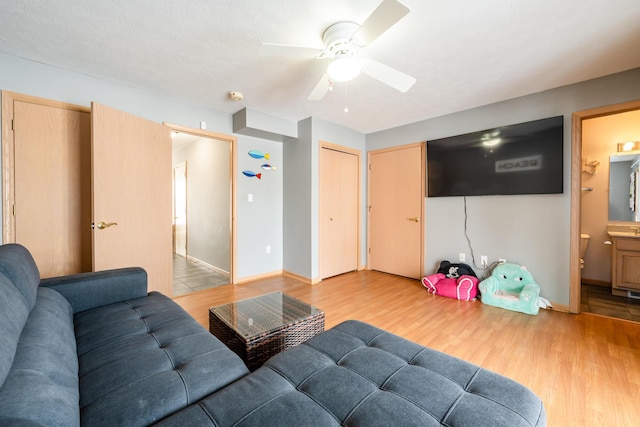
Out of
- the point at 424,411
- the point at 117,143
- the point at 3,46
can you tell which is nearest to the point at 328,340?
the point at 424,411

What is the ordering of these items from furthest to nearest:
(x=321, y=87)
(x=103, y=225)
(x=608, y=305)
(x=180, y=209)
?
(x=180, y=209) < (x=608, y=305) < (x=103, y=225) < (x=321, y=87)

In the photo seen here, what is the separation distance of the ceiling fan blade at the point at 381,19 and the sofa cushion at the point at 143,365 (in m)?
1.81

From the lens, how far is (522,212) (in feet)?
9.57

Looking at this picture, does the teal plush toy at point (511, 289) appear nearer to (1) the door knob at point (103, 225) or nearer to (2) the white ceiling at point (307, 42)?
(2) the white ceiling at point (307, 42)

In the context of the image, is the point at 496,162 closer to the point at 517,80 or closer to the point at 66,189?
the point at 517,80

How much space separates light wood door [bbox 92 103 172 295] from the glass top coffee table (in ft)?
4.42

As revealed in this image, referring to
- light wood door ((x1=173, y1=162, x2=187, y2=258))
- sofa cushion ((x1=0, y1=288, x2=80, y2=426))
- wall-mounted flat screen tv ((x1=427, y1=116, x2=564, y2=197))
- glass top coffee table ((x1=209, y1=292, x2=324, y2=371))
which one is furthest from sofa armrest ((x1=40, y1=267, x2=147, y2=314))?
light wood door ((x1=173, y1=162, x2=187, y2=258))

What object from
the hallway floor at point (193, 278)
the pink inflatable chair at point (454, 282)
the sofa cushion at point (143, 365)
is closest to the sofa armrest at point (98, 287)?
the sofa cushion at point (143, 365)

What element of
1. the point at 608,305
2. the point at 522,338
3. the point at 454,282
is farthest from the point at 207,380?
the point at 608,305

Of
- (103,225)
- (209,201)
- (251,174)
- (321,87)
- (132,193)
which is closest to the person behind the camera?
(321,87)

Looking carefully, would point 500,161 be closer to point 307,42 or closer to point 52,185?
point 307,42

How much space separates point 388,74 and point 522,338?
2354 mm

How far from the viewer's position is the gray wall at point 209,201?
13.3 ft

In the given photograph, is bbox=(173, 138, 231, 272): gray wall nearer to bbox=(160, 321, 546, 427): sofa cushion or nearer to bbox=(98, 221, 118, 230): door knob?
bbox=(98, 221, 118, 230): door knob
